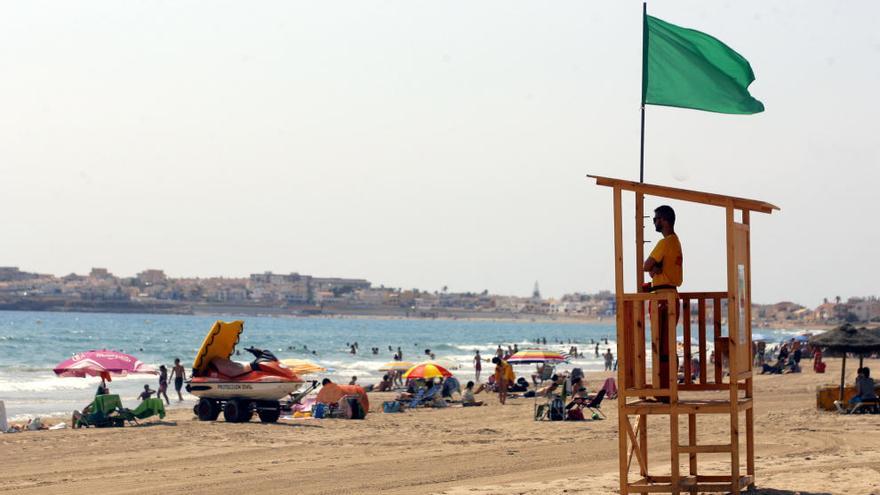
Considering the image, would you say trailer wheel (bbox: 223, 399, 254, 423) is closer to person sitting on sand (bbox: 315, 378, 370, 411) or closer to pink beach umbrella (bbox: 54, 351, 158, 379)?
person sitting on sand (bbox: 315, 378, 370, 411)

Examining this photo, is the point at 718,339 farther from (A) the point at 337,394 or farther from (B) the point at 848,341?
(A) the point at 337,394

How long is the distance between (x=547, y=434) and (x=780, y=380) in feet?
70.8

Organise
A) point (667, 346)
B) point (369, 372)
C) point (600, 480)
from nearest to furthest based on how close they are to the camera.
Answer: point (667, 346), point (600, 480), point (369, 372)

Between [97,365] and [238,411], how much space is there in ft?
14.5

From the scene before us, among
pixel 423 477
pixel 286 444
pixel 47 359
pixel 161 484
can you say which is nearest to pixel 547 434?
pixel 286 444

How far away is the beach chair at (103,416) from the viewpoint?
2155 centimetres

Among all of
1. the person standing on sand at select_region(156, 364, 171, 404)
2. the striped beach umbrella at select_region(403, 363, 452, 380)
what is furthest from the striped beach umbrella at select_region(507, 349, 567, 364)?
the person standing on sand at select_region(156, 364, 171, 404)

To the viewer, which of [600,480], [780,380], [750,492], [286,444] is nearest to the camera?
[750,492]

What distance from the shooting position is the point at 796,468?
511 inches

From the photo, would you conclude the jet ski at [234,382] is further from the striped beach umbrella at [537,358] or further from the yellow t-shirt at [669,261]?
the striped beach umbrella at [537,358]

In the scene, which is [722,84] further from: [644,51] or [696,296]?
[696,296]

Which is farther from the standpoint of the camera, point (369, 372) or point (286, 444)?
point (369, 372)

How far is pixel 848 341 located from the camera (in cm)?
2206

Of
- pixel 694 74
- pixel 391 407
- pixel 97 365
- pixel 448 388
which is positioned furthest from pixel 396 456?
pixel 448 388
